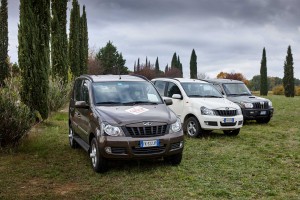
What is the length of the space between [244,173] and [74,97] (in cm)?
482

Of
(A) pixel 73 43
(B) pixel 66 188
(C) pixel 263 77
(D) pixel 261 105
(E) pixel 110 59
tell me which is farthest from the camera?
(E) pixel 110 59

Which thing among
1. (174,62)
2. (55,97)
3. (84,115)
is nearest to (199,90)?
(84,115)

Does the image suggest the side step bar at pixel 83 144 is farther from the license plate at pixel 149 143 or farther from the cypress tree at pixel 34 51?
the cypress tree at pixel 34 51

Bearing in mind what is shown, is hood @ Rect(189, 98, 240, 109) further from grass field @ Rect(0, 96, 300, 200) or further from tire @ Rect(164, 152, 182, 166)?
tire @ Rect(164, 152, 182, 166)

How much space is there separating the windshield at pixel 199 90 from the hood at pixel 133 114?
4.24m

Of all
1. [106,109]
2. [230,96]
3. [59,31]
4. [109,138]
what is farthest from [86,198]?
[59,31]

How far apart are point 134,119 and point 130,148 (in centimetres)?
56

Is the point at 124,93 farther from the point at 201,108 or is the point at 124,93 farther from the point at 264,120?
the point at 264,120

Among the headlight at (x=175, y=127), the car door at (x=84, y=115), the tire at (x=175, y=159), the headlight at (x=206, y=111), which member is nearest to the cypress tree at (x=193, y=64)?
the headlight at (x=206, y=111)

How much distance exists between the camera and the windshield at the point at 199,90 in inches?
448

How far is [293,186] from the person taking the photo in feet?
19.4

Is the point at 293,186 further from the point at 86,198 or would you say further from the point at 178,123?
the point at 86,198

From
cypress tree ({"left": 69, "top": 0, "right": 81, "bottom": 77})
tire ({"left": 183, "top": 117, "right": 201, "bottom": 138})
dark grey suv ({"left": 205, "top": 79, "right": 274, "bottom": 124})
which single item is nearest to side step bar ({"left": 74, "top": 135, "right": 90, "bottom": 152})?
tire ({"left": 183, "top": 117, "right": 201, "bottom": 138})

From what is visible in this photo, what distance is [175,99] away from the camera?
37.4 feet
